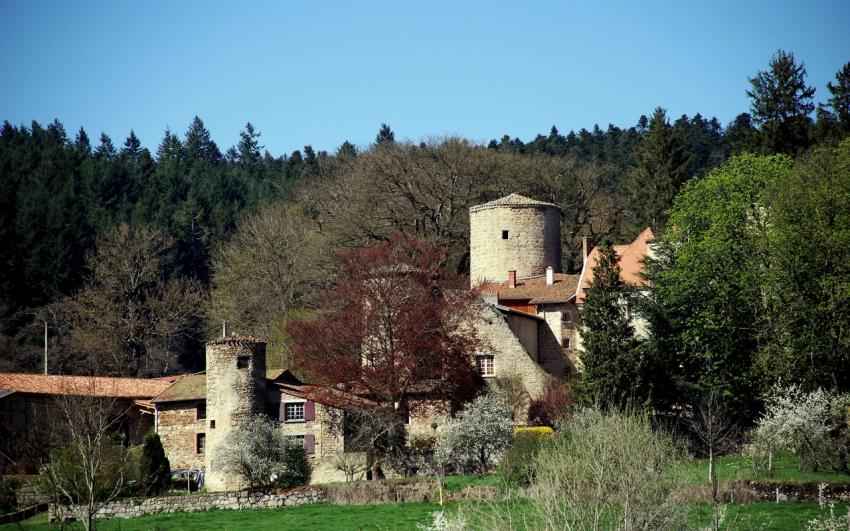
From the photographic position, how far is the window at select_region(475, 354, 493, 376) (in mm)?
Answer: 49125

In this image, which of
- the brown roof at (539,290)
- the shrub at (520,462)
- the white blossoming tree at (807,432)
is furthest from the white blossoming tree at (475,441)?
the brown roof at (539,290)

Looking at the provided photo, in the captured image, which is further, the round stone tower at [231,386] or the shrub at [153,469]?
the round stone tower at [231,386]

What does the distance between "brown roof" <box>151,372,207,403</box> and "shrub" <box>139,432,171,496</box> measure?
4.11m

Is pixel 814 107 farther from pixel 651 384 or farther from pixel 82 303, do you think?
pixel 82 303

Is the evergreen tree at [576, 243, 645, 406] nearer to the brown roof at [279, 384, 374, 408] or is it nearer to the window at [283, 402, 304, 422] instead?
the brown roof at [279, 384, 374, 408]

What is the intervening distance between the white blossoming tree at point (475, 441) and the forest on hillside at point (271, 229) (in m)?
16.8

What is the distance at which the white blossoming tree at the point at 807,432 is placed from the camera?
115 ft

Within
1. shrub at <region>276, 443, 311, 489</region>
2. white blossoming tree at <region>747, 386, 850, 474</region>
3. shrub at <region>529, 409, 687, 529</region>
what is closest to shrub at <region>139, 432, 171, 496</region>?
shrub at <region>276, 443, 311, 489</region>

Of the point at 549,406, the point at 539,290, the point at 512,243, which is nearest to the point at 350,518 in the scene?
the point at 549,406

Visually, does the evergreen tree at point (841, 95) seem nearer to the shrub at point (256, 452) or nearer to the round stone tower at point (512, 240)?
the round stone tower at point (512, 240)

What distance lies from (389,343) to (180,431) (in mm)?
8415

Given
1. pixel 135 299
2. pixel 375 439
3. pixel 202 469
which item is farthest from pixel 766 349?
pixel 135 299

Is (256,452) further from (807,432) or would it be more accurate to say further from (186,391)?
(807,432)

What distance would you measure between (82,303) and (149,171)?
34577 millimetres
